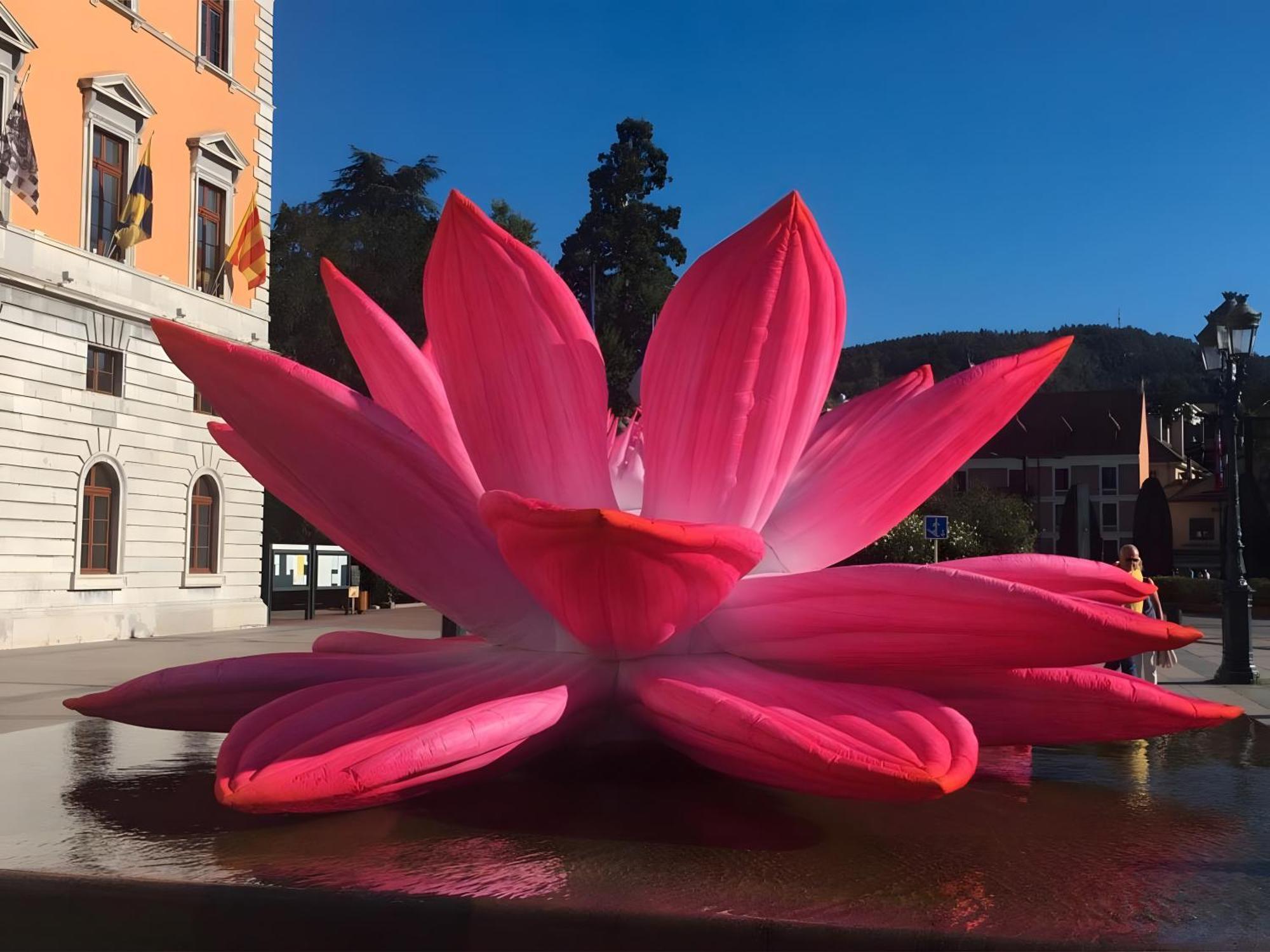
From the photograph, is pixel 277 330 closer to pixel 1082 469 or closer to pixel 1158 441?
pixel 1082 469

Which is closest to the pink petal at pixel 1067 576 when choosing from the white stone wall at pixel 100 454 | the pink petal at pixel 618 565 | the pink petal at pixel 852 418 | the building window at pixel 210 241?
the pink petal at pixel 852 418

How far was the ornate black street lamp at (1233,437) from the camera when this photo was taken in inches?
597

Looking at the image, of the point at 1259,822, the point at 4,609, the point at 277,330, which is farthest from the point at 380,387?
the point at 277,330

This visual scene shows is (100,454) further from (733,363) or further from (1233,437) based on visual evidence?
(733,363)

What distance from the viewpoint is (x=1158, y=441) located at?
86438 mm

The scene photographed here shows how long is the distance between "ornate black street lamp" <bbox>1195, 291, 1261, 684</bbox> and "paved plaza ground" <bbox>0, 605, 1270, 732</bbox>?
1.42 feet

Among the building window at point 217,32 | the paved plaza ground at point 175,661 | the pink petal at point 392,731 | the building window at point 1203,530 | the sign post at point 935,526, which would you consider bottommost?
the paved plaza ground at point 175,661

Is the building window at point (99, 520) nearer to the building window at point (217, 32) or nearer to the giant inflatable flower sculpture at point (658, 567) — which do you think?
the building window at point (217, 32)

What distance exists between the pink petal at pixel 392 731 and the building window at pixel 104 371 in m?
21.5

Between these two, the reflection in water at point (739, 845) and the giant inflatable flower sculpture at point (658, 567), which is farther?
the giant inflatable flower sculpture at point (658, 567)

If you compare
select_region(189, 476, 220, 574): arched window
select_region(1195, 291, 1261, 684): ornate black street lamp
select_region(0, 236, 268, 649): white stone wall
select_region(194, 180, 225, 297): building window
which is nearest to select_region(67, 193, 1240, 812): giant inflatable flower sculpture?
select_region(1195, 291, 1261, 684): ornate black street lamp

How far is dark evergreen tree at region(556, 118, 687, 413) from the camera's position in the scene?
156ft

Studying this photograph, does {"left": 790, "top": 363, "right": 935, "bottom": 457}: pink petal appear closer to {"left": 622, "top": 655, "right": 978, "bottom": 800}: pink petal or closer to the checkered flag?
{"left": 622, "top": 655, "right": 978, "bottom": 800}: pink petal

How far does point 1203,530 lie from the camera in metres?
76.5
